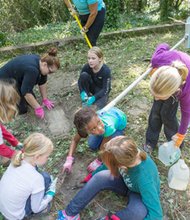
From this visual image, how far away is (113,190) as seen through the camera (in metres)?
2.52

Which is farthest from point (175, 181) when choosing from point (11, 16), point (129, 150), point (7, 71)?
point (11, 16)

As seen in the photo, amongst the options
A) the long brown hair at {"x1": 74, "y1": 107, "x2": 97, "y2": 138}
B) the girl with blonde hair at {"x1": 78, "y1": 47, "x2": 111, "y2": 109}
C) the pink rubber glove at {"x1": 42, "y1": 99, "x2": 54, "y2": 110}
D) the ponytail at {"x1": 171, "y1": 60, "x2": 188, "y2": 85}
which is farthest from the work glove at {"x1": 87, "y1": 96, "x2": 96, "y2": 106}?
the ponytail at {"x1": 171, "y1": 60, "x2": 188, "y2": 85}

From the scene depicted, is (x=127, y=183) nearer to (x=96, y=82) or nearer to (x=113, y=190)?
(x=113, y=190)

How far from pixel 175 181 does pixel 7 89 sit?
66.0 inches

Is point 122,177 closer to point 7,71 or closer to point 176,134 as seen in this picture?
point 176,134

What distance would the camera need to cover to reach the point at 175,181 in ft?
8.68

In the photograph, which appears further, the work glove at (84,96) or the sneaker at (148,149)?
the work glove at (84,96)

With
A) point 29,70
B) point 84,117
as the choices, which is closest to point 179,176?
point 84,117

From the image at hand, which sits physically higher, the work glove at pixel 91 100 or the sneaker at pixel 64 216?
the sneaker at pixel 64 216

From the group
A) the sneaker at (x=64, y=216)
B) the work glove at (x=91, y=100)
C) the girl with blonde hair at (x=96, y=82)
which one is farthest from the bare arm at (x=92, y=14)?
the sneaker at (x=64, y=216)

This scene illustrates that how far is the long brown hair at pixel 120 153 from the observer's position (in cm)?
205

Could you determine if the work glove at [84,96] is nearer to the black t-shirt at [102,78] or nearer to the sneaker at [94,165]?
the black t-shirt at [102,78]

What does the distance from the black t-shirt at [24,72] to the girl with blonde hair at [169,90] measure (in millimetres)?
1447

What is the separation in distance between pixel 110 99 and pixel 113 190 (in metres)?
1.63
